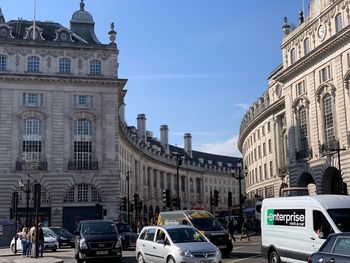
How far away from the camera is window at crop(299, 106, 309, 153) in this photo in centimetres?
5366

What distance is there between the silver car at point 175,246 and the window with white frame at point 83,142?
137 ft

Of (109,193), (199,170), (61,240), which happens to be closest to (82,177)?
(109,193)

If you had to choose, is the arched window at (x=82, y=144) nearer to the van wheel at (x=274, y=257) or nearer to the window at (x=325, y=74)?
the window at (x=325, y=74)

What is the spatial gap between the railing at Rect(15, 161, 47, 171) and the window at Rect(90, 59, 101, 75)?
40.6 feet

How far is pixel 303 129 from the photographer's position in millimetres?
54281

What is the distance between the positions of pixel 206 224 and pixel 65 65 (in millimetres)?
40554

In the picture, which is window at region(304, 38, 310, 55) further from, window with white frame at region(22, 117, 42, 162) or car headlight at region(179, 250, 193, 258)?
car headlight at region(179, 250, 193, 258)

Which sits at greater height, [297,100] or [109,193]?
[297,100]

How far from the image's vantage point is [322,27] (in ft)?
163

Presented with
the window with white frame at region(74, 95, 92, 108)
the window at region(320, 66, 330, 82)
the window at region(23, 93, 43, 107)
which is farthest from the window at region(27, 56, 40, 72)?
the window at region(320, 66, 330, 82)

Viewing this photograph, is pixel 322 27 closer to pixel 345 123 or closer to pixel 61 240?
pixel 345 123

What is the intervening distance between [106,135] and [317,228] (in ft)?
154

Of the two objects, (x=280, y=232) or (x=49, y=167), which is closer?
(x=280, y=232)

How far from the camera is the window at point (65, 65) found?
204 ft
